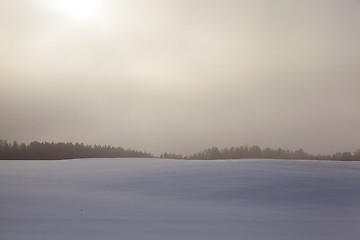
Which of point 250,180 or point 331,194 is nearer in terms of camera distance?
point 331,194

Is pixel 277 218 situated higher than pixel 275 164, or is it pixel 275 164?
pixel 275 164

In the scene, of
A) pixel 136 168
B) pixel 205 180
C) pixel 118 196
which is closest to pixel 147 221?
pixel 118 196

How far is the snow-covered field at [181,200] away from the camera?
6.80 m

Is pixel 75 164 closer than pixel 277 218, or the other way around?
pixel 277 218

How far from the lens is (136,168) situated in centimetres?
1411

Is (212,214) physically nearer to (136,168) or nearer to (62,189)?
(62,189)

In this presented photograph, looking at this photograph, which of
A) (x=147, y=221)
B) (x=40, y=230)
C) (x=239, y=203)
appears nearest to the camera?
(x=40, y=230)

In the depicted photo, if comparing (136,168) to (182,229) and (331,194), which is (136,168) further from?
(182,229)

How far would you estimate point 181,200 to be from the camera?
388 inches

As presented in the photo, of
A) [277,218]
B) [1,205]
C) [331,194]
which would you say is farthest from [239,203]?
[1,205]

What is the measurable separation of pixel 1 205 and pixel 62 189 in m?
2.17

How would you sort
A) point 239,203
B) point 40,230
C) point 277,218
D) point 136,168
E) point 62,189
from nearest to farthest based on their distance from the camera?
point 40,230
point 277,218
point 239,203
point 62,189
point 136,168

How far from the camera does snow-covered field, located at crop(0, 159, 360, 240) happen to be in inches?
268

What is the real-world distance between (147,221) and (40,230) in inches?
59.2
